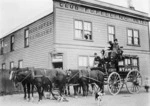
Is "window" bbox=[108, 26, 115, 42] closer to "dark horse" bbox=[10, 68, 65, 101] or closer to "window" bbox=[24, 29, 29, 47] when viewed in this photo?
"window" bbox=[24, 29, 29, 47]

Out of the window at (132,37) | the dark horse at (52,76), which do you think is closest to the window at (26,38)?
the dark horse at (52,76)

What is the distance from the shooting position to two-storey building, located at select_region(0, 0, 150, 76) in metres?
13.9

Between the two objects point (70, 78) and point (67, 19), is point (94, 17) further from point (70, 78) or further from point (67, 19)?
point (70, 78)

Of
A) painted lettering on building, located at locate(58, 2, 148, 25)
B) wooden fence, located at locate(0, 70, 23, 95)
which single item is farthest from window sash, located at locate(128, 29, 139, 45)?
wooden fence, located at locate(0, 70, 23, 95)

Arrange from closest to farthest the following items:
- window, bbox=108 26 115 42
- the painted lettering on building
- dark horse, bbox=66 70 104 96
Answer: dark horse, bbox=66 70 104 96 < the painted lettering on building < window, bbox=108 26 115 42

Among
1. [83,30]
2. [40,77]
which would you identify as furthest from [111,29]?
[40,77]

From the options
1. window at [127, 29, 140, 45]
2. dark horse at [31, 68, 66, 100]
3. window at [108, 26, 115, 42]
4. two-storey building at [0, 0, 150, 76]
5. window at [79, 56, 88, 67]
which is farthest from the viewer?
window at [127, 29, 140, 45]

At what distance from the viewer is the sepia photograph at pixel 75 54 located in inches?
370

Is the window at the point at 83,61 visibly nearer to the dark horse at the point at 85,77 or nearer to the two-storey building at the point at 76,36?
the two-storey building at the point at 76,36

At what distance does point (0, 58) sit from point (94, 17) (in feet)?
33.2

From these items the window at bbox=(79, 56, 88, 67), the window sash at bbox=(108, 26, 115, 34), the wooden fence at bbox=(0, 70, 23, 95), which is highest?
the window sash at bbox=(108, 26, 115, 34)

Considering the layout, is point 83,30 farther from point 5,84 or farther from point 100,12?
point 5,84

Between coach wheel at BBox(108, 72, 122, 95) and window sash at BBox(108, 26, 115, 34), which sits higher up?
window sash at BBox(108, 26, 115, 34)

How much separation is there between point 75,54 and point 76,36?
1.27 meters
